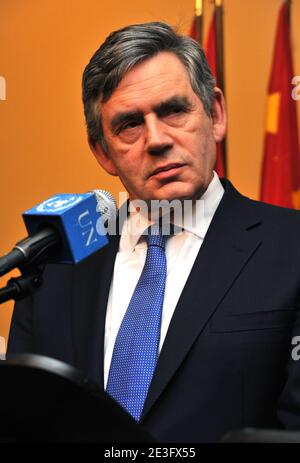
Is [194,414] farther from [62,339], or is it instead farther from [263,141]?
[263,141]

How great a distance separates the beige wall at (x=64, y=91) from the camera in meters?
2.58

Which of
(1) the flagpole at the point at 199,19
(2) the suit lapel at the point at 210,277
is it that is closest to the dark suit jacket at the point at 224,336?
(2) the suit lapel at the point at 210,277

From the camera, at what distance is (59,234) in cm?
102

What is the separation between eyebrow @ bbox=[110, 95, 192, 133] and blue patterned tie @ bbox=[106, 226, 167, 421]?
12.6 inches

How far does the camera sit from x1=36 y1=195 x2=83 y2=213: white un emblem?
40.2 inches

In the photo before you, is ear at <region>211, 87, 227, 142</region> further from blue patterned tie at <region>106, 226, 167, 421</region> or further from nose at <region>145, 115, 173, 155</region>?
blue patterned tie at <region>106, 226, 167, 421</region>

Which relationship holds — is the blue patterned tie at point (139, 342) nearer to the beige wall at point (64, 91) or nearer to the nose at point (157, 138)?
the nose at point (157, 138)

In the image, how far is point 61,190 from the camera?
270 centimetres

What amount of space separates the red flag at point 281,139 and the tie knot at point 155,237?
3.03 feet

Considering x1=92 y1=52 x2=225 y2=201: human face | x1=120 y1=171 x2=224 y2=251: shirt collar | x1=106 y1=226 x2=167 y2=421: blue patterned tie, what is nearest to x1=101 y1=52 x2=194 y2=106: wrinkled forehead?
x1=92 y1=52 x2=225 y2=201: human face

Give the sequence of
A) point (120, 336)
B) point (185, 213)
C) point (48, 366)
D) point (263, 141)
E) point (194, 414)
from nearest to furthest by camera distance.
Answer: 1. point (48, 366)
2. point (194, 414)
3. point (120, 336)
4. point (185, 213)
5. point (263, 141)

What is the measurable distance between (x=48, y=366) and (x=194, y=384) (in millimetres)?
779

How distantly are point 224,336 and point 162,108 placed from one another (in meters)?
0.54
